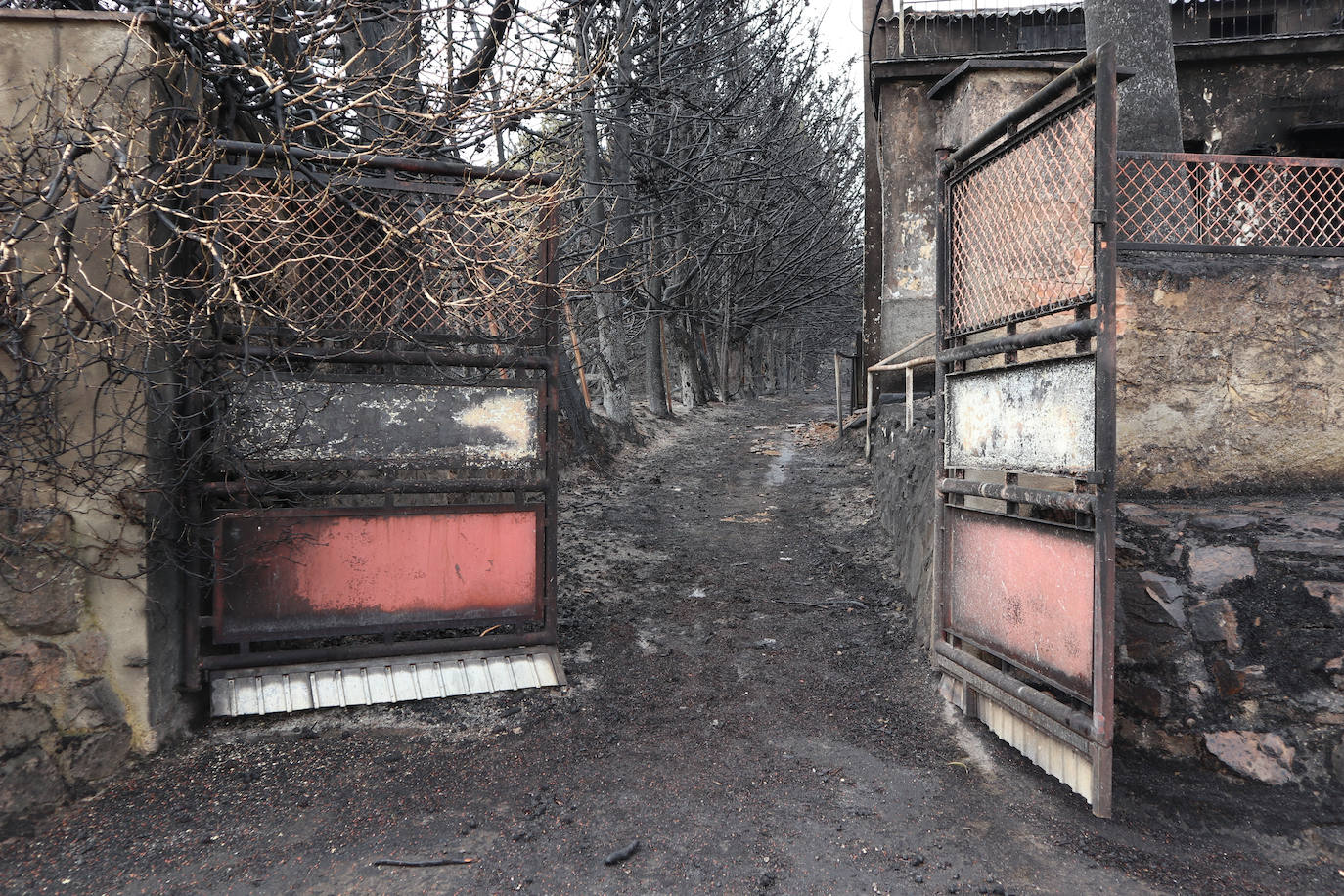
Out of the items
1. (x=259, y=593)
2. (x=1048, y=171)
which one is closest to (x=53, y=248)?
(x=259, y=593)

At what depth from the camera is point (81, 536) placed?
3.72 metres

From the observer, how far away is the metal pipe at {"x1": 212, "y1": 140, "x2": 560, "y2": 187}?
13.8ft

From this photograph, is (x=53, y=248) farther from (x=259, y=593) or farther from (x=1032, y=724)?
(x=1032, y=724)

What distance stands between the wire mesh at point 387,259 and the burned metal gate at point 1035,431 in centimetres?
248

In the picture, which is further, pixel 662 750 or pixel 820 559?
pixel 820 559

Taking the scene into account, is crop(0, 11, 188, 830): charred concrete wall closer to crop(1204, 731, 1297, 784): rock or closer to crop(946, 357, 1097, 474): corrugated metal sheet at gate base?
crop(946, 357, 1097, 474): corrugated metal sheet at gate base

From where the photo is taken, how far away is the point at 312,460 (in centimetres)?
442

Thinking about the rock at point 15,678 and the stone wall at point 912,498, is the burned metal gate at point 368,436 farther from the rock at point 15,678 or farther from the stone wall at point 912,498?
the stone wall at point 912,498

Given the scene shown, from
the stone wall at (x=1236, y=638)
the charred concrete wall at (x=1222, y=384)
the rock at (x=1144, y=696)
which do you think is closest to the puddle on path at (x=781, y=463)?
the charred concrete wall at (x=1222, y=384)

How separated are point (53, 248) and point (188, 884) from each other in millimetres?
2639

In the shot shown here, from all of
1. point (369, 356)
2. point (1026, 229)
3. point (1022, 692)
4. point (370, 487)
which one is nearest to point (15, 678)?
point (370, 487)

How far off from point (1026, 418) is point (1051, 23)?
38.7ft

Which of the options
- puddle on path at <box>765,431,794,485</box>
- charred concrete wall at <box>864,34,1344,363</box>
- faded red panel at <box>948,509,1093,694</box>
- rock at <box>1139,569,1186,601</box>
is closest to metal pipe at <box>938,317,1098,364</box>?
faded red panel at <box>948,509,1093,694</box>

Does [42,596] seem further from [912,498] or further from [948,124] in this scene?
[948,124]
